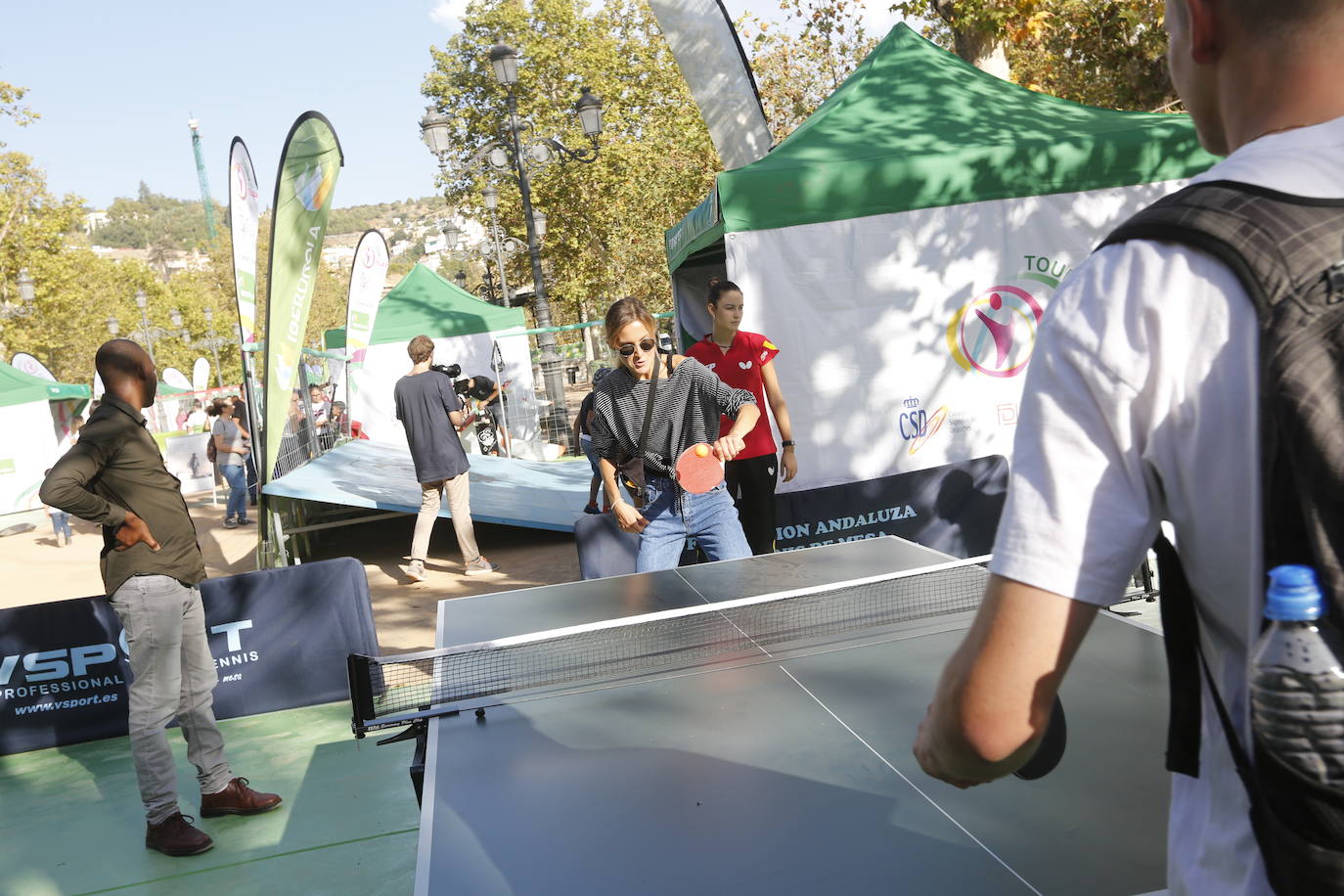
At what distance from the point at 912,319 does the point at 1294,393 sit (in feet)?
22.9

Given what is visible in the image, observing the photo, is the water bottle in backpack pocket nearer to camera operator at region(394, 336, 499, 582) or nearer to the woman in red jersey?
the woman in red jersey

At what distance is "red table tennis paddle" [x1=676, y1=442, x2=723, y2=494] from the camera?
192 inches

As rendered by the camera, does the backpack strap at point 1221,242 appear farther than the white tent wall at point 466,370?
No

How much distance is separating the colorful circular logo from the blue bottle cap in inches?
279

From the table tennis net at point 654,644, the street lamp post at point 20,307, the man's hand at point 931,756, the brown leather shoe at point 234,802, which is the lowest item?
the brown leather shoe at point 234,802

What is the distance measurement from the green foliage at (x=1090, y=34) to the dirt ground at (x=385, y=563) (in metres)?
7.13

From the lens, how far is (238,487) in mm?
15250

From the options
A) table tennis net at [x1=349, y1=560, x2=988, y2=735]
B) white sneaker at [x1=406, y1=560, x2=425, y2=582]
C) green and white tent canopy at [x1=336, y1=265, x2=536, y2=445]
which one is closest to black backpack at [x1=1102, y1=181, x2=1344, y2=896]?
table tennis net at [x1=349, y1=560, x2=988, y2=735]

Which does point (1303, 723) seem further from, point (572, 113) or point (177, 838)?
point (572, 113)

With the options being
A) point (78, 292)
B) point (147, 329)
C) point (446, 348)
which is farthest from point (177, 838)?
point (147, 329)

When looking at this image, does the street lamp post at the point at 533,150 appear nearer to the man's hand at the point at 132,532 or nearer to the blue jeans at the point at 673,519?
the blue jeans at the point at 673,519

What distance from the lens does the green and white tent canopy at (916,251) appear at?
733 centimetres

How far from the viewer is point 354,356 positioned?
582 inches

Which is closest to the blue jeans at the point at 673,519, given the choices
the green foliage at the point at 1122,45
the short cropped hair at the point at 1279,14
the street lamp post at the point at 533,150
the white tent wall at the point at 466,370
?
the short cropped hair at the point at 1279,14
